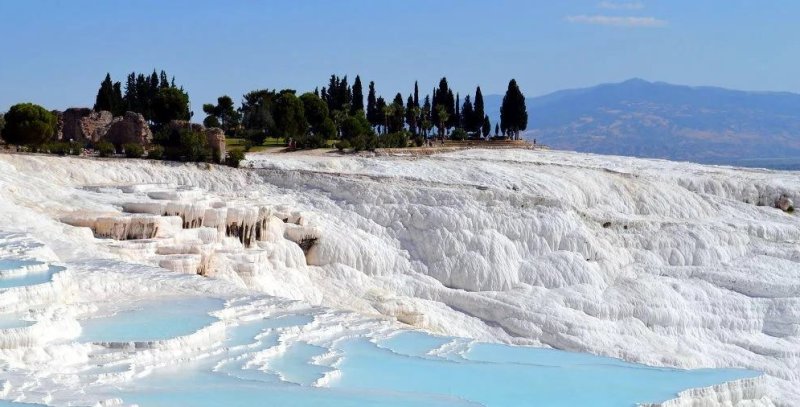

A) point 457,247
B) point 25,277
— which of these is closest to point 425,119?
point 457,247

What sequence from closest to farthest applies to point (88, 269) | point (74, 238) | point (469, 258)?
point (88, 269) → point (74, 238) → point (469, 258)

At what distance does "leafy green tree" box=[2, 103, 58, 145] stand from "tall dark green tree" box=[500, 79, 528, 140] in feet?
92.3

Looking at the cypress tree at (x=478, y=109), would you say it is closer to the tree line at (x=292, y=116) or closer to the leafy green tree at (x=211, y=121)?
the tree line at (x=292, y=116)

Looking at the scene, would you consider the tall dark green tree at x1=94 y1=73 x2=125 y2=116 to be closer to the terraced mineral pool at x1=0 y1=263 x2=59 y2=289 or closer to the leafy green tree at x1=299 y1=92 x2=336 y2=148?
the leafy green tree at x1=299 y1=92 x2=336 y2=148

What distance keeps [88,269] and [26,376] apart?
4849 mm

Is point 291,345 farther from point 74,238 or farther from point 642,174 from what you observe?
point 642,174

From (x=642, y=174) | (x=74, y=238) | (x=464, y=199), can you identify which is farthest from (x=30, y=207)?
(x=642, y=174)

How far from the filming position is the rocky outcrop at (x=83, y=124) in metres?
33.1

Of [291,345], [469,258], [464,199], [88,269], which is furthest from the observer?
[464,199]

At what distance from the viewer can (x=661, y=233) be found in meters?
28.7

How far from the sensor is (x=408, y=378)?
32.2 feet

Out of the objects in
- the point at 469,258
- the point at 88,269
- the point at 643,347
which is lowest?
the point at 643,347

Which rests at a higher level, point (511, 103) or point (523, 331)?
point (511, 103)

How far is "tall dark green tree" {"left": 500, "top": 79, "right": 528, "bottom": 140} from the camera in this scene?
5478 centimetres
